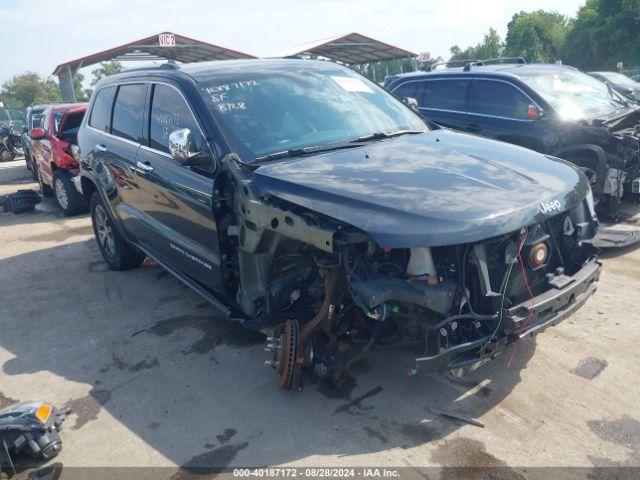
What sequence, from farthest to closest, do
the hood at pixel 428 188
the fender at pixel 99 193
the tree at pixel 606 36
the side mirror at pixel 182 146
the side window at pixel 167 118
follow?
the tree at pixel 606 36 < the fender at pixel 99 193 < the side window at pixel 167 118 < the side mirror at pixel 182 146 < the hood at pixel 428 188

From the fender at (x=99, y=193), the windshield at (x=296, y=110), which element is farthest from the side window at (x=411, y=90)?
the fender at (x=99, y=193)

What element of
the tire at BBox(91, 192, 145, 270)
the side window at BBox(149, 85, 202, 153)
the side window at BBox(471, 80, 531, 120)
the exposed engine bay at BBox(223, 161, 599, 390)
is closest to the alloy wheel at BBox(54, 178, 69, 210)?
the tire at BBox(91, 192, 145, 270)

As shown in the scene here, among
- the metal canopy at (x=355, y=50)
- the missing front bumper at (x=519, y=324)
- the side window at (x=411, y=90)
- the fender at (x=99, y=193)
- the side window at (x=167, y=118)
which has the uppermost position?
the metal canopy at (x=355, y=50)

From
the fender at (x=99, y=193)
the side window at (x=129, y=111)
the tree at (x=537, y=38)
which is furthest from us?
the tree at (x=537, y=38)

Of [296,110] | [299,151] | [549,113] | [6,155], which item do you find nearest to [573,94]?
[549,113]

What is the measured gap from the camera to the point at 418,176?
3084mm

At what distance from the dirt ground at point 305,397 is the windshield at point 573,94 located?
258cm

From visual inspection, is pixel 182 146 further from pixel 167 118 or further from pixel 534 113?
pixel 534 113

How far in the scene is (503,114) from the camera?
699cm

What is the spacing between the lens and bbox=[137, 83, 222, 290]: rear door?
11.9 ft

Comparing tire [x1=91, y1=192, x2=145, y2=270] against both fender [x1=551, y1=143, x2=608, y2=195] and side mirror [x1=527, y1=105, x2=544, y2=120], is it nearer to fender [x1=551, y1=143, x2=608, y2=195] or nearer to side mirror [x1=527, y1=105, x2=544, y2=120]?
side mirror [x1=527, y1=105, x2=544, y2=120]

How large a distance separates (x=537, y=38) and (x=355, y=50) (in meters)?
42.0

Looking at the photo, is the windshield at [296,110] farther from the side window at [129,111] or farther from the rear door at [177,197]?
the side window at [129,111]

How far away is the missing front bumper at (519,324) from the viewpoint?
2.74 metres
